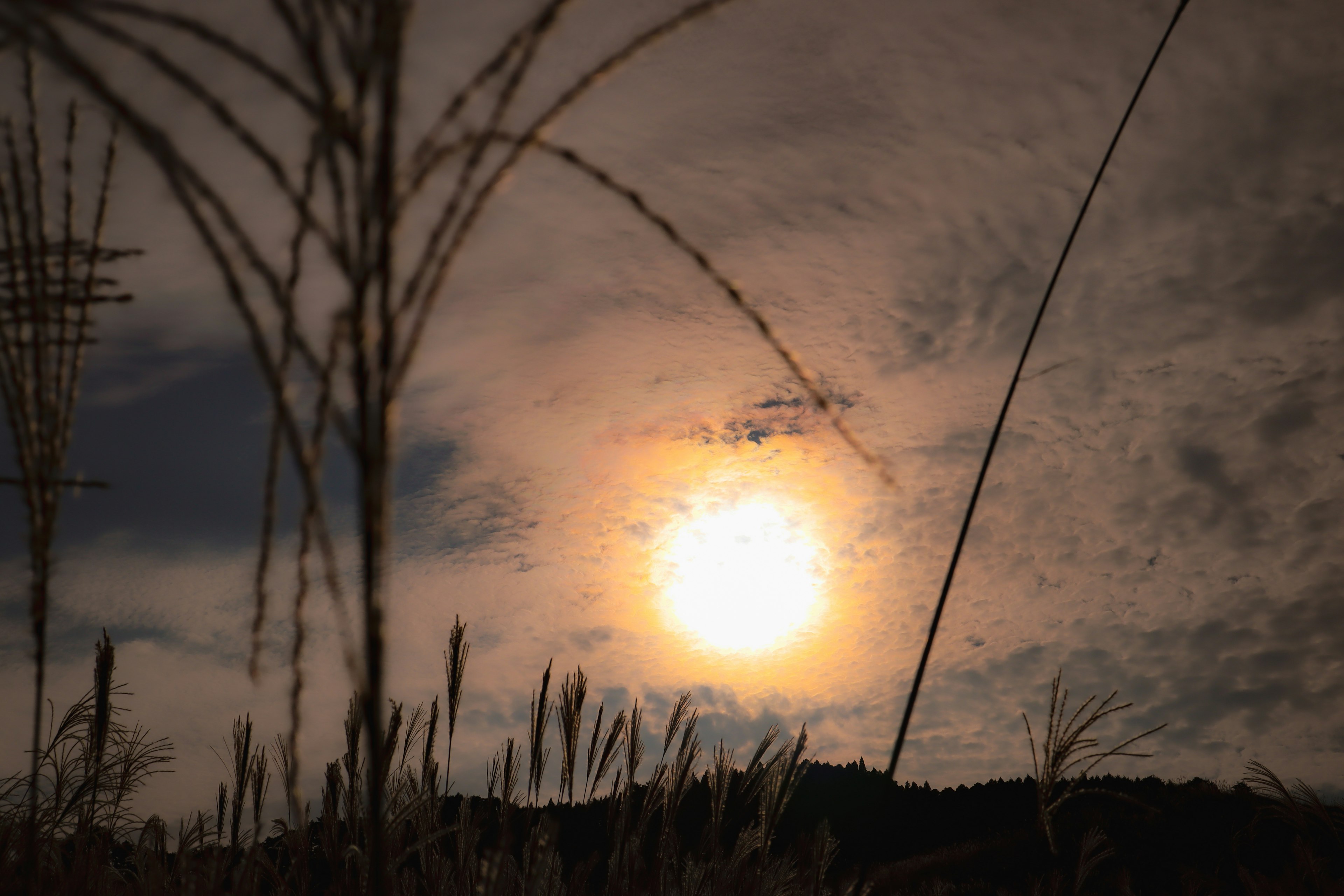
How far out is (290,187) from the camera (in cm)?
52

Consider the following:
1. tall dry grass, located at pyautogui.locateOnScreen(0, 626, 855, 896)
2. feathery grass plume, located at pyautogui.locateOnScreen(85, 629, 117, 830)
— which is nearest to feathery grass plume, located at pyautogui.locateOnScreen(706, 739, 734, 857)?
tall dry grass, located at pyautogui.locateOnScreen(0, 626, 855, 896)

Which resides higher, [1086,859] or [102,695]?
[102,695]

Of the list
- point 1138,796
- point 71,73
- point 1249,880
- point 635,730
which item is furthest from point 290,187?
point 1138,796

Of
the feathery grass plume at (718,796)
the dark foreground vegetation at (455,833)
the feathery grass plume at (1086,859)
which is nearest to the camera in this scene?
the dark foreground vegetation at (455,833)

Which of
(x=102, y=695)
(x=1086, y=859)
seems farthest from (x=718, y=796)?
(x=1086, y=859)

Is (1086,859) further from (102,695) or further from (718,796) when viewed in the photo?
(102,695)

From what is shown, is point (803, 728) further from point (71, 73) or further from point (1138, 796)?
point (1138, 796)

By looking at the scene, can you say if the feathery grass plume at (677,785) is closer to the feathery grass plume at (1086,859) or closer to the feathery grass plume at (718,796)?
the feathery grass plume at (718,796)

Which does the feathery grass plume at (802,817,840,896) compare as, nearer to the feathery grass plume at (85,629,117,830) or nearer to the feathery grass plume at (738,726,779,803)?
the feathery grass plume at (738,726,779,803)

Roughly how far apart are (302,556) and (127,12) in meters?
0.44

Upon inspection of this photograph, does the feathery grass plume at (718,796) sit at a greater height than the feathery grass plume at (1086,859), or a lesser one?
greater

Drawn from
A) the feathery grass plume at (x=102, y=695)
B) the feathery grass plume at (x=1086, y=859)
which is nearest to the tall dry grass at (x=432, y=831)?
the feathery grass plume at (x=102, y=695)

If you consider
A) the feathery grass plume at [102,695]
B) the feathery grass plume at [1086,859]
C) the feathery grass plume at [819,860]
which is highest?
the feathery grass plume at [102,695]

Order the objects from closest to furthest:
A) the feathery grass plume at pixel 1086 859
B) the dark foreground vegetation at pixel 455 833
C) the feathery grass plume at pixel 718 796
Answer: the dark foreground vegetation at pixel 455 833 < the feathery grass plume at pixel 718 796 < the feathery grass plume at pixel 1086 859
